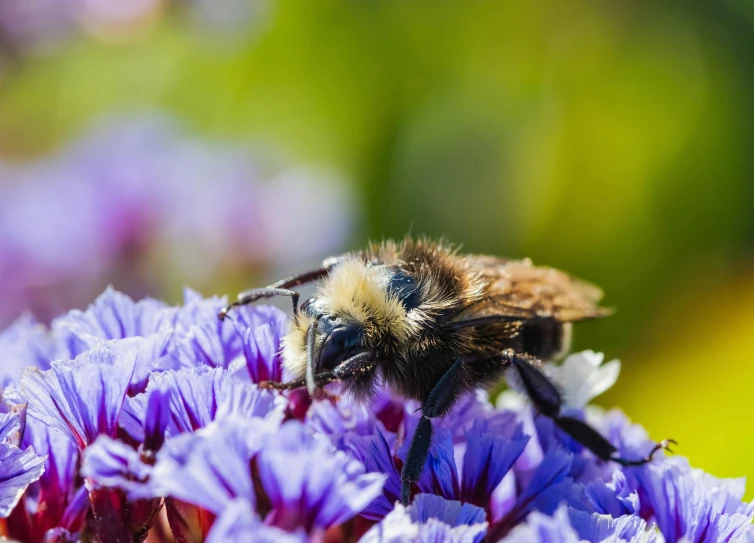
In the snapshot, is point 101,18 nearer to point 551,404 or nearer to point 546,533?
point 551,404

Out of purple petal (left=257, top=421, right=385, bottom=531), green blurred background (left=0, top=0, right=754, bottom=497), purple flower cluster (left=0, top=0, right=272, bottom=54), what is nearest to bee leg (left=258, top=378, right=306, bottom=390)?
purple petal (left=257, top=421, right=385, bottom=531)

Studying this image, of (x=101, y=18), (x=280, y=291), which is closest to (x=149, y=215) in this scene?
(x=101, y=18)

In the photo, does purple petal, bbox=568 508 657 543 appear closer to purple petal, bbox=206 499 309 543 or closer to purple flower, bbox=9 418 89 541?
purple petal, bbox=206 499 309 543

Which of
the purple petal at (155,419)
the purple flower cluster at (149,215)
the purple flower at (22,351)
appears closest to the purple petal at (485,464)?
the purple petal at (155,419)

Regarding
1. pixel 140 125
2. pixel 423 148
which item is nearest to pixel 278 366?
pixel 423 148

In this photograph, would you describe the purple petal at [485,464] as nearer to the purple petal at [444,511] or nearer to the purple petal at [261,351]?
the purple petal at [444,511]
